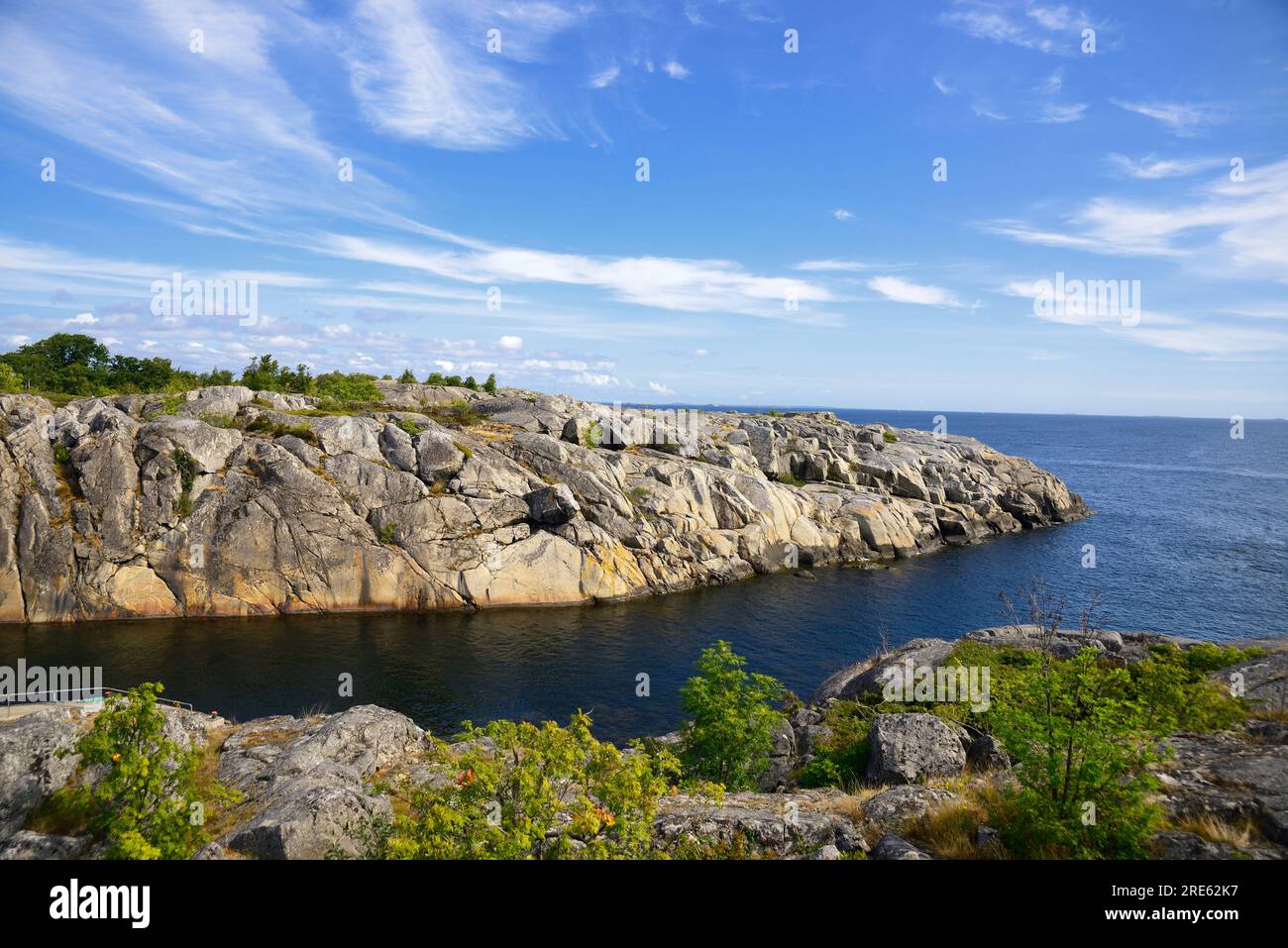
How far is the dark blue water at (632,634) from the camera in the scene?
3844 cm

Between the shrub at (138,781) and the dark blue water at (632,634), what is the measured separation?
2455cm

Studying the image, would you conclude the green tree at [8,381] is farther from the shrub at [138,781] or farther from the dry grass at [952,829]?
the dry grass at [952,829]

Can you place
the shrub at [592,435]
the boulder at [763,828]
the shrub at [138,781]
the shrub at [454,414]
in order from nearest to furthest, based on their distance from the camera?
the shrub at [138,781] < the boulder at [763,828] < the shrub at [454,414] < the shrub at [592,435]

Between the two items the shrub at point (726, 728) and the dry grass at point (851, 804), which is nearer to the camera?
the dry grass at point (851, 804)

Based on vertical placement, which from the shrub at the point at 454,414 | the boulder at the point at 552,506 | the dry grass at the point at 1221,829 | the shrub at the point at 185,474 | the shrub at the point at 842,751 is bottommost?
the shrub at the point at 842,751

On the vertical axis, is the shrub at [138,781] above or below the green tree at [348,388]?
below

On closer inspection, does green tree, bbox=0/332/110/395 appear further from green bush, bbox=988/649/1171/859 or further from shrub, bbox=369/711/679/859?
green bush, bbox=988/649/1171/859

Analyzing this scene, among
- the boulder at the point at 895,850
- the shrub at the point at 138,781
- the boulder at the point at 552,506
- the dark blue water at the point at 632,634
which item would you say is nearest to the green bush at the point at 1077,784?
the boulder at the point at 895,850

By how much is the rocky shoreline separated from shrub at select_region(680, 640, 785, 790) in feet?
5.80

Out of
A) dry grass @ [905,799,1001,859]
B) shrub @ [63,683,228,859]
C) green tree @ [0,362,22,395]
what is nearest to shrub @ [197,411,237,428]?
green tree @ [0,362,22,395]

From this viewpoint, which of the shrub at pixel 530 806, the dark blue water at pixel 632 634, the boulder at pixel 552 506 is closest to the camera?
the shrub at pixel 530 806

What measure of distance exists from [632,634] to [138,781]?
40.3 m

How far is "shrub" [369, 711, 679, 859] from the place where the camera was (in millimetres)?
9680
